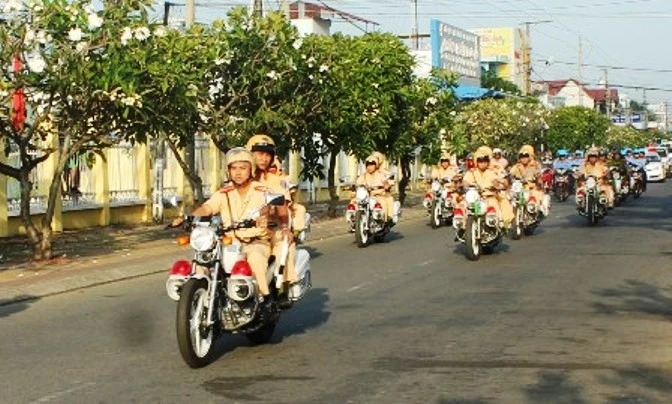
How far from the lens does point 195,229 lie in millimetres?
9336

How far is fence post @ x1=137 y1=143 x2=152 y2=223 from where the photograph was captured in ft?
93.3

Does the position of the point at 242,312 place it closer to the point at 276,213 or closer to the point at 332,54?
the point at 276,213

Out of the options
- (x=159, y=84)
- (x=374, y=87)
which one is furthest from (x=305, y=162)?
(x=159, y=84)

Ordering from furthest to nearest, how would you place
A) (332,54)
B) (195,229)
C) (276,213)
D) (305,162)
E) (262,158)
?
(305,162)
(332,54)
(262,158)
(276,213)
(195,229)

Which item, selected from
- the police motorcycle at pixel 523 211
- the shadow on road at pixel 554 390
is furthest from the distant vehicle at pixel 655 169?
the shadow on road at pixel 554 390

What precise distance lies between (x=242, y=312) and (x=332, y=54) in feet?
55.8

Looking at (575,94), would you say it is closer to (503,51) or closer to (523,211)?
(503,51)

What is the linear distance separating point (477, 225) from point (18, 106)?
6949mm

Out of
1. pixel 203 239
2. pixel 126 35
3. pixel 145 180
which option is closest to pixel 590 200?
pixel 145 180

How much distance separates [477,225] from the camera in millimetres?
18797

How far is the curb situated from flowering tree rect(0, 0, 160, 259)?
150 cm

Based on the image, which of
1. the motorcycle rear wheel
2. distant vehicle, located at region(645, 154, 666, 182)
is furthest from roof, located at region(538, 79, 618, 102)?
the motorcycle rear wheel

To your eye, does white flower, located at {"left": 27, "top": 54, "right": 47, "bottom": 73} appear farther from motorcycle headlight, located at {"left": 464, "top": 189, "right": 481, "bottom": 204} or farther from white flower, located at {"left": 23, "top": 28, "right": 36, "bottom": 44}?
motorcycle headlight, located at {"left": 464, "top": 189, "right": 481, "bottom": 204}

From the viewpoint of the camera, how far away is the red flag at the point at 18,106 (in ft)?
55.3
